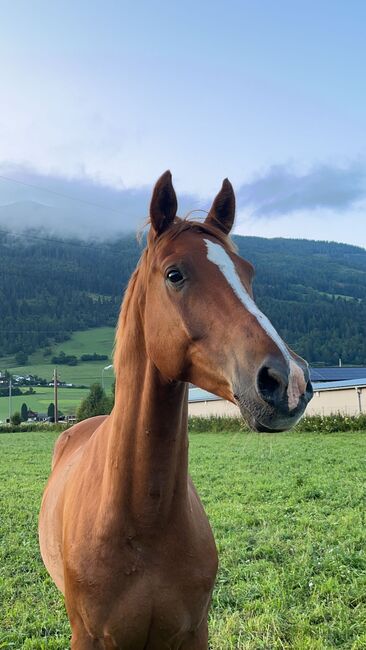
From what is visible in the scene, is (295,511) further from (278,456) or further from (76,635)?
(278,456)

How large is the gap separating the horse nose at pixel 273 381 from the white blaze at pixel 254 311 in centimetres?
2

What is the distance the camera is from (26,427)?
51.2 metres

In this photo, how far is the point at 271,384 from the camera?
190 cm

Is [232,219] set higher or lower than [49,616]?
higher

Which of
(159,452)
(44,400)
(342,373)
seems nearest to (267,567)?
(159,452)

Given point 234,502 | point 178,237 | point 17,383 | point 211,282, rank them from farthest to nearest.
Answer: point 17,383, point 234,502, point 178,237, point 211,282

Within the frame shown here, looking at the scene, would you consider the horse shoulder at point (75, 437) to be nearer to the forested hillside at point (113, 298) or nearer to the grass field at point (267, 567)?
the grass field at point (267, 567)

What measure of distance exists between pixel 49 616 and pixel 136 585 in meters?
3.30

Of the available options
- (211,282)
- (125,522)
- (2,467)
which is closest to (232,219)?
(211,282)

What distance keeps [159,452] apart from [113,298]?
13808cm

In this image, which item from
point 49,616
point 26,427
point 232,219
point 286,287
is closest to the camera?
point 232,219

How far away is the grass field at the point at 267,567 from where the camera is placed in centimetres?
459

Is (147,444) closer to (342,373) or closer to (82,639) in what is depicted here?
(82,639)

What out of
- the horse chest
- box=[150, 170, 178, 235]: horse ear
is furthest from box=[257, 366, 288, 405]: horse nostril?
the horse chest
